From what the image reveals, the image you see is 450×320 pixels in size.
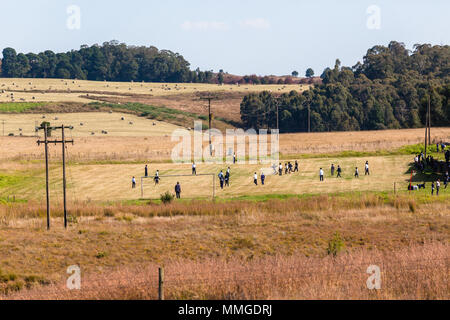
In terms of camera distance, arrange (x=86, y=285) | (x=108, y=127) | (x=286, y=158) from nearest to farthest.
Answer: (x=86, y=285)
(x=286, y=158)
(x=108, y=127)

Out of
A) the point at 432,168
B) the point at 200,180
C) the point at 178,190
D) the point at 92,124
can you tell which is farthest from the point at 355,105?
the point at 178,190

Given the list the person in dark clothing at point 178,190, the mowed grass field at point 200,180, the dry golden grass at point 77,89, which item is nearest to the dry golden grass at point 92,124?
the dry golden grass at point 77,89

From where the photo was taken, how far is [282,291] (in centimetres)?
1839

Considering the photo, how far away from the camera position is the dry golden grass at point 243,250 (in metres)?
19.1

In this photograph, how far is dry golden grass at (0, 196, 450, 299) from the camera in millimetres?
19109

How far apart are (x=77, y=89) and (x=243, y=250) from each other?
15231 centimetres

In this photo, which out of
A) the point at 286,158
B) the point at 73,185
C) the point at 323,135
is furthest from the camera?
the point at 323,135

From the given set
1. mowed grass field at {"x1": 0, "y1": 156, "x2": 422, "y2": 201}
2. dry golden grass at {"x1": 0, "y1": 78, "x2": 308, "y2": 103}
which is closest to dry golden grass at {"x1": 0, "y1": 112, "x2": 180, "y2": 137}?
dry golden grass at {"x1": 0, "y1": 78, "x2": 308, "y2": 103}

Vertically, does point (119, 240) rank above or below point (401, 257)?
below

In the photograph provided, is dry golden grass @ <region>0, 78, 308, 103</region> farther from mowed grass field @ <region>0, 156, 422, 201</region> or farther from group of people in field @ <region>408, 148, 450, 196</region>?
group of people in field @ <region>408, 148, 450, 196</region>

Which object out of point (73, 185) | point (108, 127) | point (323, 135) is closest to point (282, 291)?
point (73, 185)
